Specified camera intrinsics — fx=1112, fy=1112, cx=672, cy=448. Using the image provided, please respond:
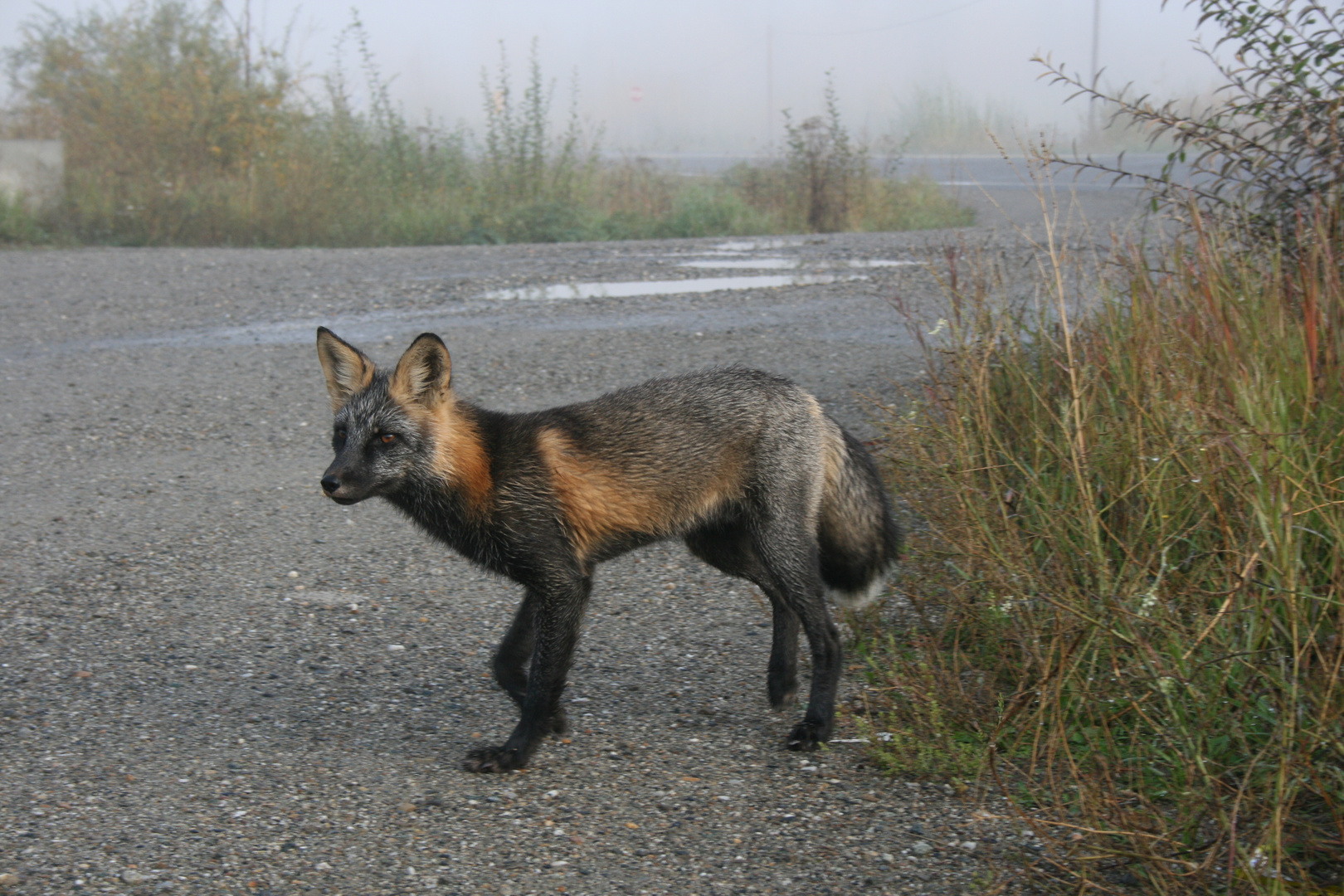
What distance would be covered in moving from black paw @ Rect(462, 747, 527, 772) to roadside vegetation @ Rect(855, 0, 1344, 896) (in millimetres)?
1119

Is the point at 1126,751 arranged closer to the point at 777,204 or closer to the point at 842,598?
the point at 842,598

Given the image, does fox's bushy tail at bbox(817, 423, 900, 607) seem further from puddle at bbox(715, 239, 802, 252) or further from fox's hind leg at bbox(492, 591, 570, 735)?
puddle at bbox(715, 239, 802, 252)

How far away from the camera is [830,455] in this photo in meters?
4.08

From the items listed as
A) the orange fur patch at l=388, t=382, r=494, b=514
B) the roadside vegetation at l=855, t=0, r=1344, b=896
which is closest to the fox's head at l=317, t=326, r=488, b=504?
the orange fur patch at l=388, t=382, r=494, b=514

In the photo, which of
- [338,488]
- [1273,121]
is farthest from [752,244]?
[338,488]

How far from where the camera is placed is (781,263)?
13.6 metres

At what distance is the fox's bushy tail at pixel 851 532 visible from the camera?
4094 mm

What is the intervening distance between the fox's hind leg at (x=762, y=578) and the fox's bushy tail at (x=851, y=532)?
0.23 m

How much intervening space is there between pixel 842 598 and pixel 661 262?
10157 millimetres

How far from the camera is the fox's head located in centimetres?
368

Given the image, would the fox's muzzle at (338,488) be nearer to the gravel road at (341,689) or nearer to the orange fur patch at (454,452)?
the orange fur patch at (454,452)

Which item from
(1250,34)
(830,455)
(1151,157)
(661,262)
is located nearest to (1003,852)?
(830,455)

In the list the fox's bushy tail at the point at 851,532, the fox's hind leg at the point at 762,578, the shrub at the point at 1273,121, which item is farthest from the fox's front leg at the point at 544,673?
the shrub at the point at 1273,121

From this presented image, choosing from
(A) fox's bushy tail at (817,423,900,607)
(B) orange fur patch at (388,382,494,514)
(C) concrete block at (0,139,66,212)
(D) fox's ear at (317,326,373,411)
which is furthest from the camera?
(C) concrete block at (0,139,66,212)
